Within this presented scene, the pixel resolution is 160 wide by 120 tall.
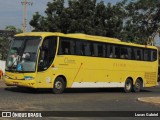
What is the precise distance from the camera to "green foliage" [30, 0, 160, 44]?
151ft

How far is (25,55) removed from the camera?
24.4 metres

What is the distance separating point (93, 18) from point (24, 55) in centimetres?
2314

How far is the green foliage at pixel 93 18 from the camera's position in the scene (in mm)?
45875

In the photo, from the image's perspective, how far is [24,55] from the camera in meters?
24.4

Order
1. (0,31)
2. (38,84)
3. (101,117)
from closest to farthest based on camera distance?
(101,117) → (38,84) → (0,31)

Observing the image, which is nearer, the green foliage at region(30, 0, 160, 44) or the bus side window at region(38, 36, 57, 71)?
the bus side window at region(38, 36, 57, 71)

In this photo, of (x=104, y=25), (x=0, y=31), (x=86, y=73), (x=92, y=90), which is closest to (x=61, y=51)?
(x=86, y=73)

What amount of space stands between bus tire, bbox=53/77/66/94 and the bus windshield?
70.8 inches

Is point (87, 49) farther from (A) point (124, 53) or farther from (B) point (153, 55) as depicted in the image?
(B) point (153, 55)

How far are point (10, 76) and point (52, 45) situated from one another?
266 cm

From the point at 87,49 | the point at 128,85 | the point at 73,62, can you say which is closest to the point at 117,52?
the point at 128,85

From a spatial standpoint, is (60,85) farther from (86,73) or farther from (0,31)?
(0,31)

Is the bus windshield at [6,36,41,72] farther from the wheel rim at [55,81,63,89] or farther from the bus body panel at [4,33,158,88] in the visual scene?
the wheel rim at [55,81,63,89]

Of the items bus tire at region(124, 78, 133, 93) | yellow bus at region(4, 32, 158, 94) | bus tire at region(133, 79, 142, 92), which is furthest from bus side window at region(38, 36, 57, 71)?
bus tire at region(133, 79, 142, 92)
